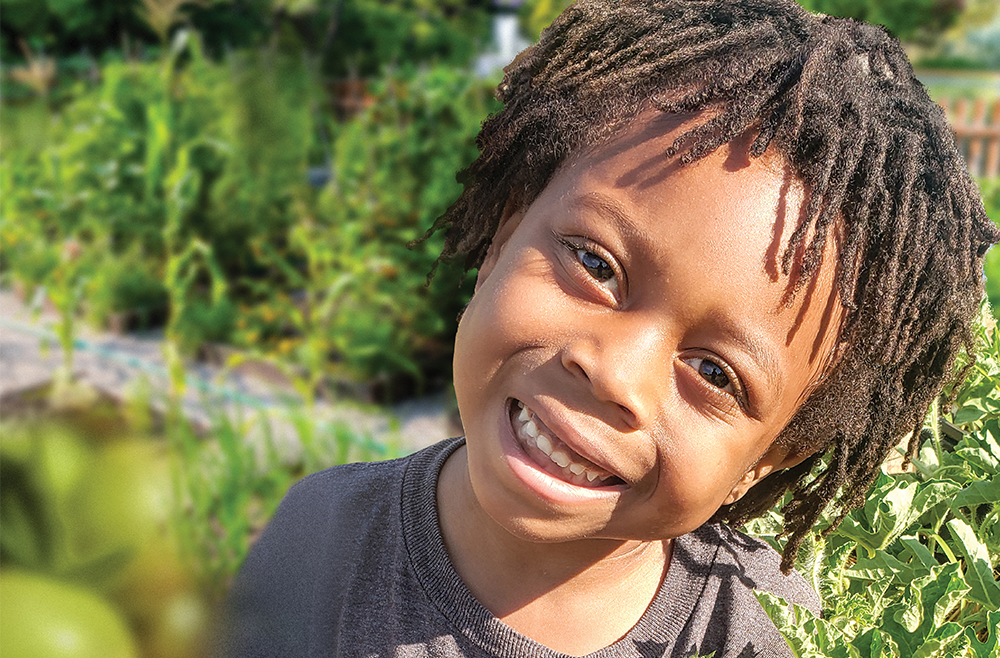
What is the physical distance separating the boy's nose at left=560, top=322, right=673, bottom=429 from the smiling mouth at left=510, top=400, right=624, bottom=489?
0.27 ft

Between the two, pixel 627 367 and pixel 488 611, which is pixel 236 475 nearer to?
pixel 488 611

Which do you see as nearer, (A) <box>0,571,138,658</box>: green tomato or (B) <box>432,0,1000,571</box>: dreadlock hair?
(A) <box>0,571,138,658</box>: green tomato

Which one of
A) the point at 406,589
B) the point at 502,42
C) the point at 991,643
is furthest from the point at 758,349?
the point at 502,42

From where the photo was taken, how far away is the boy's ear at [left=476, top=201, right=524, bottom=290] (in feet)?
4.15

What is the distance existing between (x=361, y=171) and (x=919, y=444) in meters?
3.75

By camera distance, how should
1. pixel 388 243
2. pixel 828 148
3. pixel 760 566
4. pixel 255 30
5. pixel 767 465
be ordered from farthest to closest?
1. pixel 255 30
2. pixel 388 243
3. pixel 760 566
4. pixel 767 465
5. pixel 828 148

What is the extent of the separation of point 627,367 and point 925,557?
402mm

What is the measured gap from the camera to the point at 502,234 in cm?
128

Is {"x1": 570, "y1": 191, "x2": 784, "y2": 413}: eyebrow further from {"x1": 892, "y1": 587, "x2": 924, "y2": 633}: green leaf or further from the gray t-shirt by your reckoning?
the gray t-shirt

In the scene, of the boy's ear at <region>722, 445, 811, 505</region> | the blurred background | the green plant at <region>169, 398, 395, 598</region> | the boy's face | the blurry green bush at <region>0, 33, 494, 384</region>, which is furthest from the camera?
the blurry green bush at <region>0, 33, 494, 384</region>

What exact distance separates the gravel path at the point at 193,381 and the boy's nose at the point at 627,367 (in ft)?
8.89

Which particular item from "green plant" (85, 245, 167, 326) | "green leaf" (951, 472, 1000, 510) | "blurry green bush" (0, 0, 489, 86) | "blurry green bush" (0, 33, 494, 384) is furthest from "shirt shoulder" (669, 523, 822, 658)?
"blurry green bush" (0, 0, 489, 86)

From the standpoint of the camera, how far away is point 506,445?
3.59 feet

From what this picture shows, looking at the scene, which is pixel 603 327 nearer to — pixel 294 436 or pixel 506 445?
pixel 506 445
